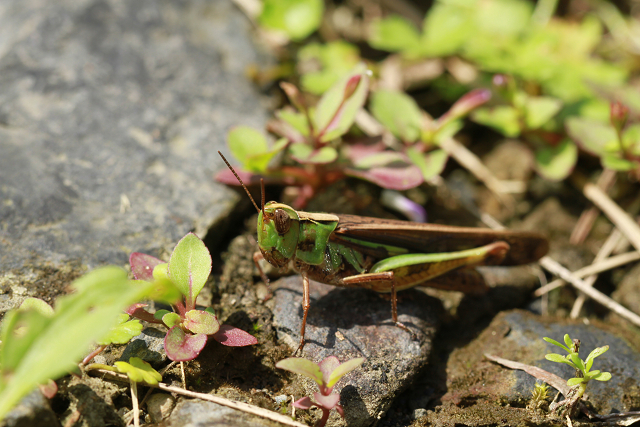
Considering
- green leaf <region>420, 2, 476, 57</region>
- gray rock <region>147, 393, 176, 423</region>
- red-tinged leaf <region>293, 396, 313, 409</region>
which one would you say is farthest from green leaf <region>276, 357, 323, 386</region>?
green leaf <region>420, 2, 476, 57</region>

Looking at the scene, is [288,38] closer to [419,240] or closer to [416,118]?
[416,118]

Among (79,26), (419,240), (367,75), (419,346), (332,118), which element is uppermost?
(79,26)

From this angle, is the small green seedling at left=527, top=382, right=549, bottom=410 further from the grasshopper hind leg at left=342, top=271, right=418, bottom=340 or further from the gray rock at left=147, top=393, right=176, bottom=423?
the gray rock at left=147, top=393, right=176, bottom=423

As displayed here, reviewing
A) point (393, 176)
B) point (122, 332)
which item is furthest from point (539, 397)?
point (122, 332)

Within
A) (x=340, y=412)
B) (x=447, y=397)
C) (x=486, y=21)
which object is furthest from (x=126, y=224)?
(x=486, y=21)

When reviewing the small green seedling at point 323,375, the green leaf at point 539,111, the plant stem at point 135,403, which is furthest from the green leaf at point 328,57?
the plant stem at point 135,403

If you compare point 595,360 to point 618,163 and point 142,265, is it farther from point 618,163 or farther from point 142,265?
point 142,265
